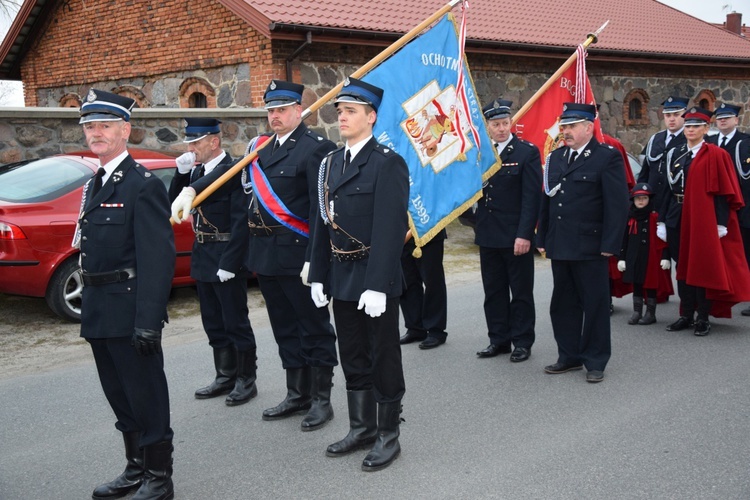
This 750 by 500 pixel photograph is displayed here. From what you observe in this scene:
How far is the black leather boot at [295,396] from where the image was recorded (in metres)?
5.19

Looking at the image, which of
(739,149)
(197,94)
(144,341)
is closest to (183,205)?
(144,341)

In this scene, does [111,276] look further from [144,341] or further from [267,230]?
[267,230]

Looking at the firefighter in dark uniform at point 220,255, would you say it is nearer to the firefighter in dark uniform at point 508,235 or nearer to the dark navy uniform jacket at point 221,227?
the dark navy uniform jacket at point 221,227

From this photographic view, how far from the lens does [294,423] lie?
5.11 metres

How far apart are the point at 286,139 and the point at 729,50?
2133 cm

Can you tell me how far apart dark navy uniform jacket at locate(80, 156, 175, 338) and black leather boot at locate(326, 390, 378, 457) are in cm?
127

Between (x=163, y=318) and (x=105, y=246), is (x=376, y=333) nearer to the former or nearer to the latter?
(x=163, y=318)

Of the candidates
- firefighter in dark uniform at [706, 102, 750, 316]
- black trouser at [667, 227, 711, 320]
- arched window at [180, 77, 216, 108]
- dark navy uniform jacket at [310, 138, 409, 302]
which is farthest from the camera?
arched window at [180, 77, 216, 108]

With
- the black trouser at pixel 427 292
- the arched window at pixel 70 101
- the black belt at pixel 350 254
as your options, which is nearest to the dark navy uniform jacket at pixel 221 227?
the black belt at pixel 350 254

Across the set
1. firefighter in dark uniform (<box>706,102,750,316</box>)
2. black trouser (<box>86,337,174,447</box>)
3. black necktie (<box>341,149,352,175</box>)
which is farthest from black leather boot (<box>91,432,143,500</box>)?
firefighter in dark uniform (<box>706,102,750,316</box>)

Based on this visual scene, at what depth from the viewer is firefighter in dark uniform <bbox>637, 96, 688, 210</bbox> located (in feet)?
25.7

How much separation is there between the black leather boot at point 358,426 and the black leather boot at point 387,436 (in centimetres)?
10

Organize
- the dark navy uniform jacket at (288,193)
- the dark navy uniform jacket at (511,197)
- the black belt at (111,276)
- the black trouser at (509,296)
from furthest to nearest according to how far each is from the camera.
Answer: the black trouser at (509,296) < the dark navy uniform jacket at (511,197) < the dark navy uniform jacket at (288,193) < the black belt at (111,276)

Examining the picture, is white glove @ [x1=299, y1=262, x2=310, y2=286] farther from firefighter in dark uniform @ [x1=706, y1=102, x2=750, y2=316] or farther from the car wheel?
firefighter in dark uniform @ [x1=706, y1=102, x2=750, y2=316]
